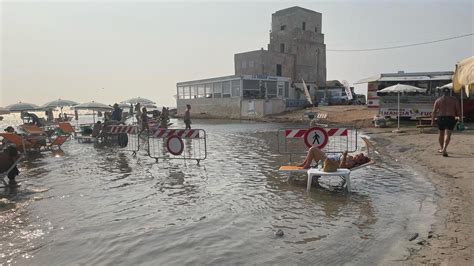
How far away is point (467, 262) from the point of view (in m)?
4.36

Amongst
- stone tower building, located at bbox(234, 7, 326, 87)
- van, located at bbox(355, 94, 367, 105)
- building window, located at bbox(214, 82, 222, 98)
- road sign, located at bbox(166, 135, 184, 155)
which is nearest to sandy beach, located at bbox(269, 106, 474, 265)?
road sign, located at bbox(166, 135, 184, 155)

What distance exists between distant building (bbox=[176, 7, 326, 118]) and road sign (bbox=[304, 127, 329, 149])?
3120 centimetres

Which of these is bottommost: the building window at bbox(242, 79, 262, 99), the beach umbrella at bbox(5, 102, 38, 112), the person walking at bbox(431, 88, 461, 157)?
the person walking at bbox(431, 88, 461, 157)

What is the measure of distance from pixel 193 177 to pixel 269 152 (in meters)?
5.29

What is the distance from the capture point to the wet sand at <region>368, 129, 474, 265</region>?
4699 millimetres

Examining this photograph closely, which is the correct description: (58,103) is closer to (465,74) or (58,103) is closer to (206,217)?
(206,217)

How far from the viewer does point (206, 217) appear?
6699 mm

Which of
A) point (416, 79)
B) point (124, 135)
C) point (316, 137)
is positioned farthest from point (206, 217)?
point (416, 79)

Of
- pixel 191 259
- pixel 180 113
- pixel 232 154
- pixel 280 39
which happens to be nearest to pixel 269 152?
pixel 232 154

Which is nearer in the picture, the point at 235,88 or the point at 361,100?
the point at 235,88

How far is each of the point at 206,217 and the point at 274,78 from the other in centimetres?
4136

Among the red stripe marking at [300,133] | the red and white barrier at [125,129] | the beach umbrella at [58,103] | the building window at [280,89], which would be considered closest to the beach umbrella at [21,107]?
the beach umbrella at [58,103]

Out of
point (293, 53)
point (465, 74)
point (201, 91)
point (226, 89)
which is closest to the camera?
point (465, 74)

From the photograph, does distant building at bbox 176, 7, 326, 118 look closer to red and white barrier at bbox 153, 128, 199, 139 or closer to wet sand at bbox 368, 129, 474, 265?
wet sand at bbox 368, 129, 474, 265
